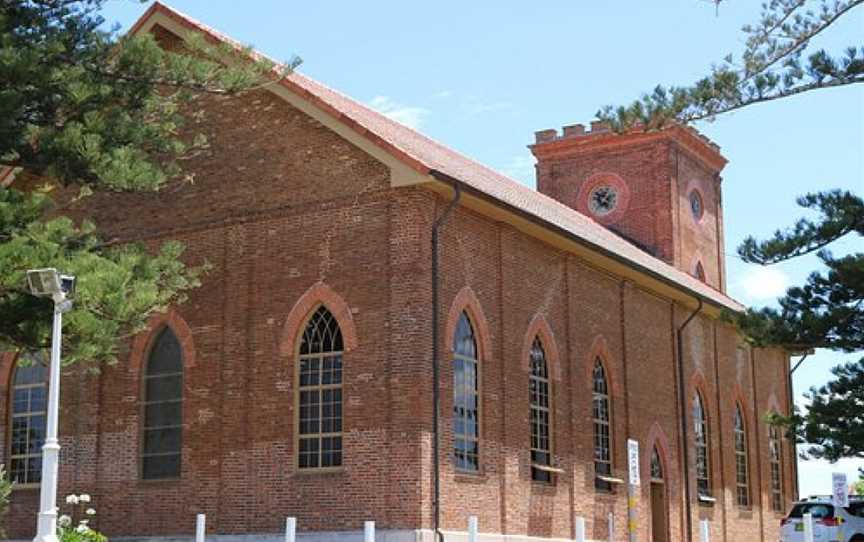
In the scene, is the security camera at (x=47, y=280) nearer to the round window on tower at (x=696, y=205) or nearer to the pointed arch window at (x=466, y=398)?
the pointed arch window at (x=466, y=398)

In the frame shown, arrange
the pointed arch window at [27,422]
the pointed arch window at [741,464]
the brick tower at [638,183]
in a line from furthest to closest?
the brick tower at [638,183], the pointed arch window at [741,464], the pointed arch window at [27,422]

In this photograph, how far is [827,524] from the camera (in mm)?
29016

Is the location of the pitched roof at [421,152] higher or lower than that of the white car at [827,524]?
higher

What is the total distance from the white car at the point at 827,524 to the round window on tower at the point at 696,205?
15.8 m

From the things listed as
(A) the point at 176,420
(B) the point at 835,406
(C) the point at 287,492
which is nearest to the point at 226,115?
(A) the point at 176,420

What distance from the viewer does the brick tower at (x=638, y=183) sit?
136ft

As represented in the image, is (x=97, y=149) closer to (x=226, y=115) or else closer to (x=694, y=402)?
(x=226, y=115)

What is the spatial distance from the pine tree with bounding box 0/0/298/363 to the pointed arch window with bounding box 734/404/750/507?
2007cm

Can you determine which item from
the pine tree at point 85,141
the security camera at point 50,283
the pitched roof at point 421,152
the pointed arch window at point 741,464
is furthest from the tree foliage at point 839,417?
the security camera at point 50,283

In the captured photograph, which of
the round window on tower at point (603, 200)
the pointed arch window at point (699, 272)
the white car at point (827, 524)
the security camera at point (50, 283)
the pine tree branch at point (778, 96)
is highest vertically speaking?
the round window on tower at point (603, 200)

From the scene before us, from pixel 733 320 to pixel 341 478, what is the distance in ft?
32.4

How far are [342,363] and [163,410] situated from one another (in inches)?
167

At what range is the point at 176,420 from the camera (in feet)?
80.6

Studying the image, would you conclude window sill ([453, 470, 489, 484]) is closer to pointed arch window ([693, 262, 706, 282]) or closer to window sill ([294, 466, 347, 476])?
window sill ([294, 466, 347, 476])
